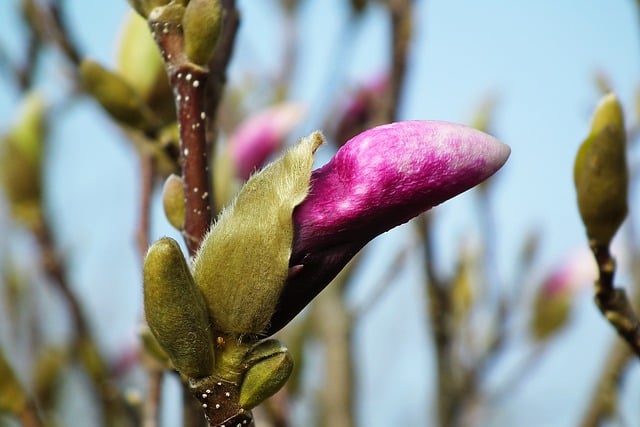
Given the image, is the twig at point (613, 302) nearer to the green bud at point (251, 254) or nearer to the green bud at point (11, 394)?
the green bud at point (251, 254)

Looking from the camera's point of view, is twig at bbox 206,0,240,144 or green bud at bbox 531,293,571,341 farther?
green bud at bbox 531,293,571,341

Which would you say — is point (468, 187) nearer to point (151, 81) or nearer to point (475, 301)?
point (151, 81)

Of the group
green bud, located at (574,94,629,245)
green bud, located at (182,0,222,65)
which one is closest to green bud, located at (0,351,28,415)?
green bud, located at (182,0,222,65)

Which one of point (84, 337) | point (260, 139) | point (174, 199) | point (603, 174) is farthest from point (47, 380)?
point (603, 174)

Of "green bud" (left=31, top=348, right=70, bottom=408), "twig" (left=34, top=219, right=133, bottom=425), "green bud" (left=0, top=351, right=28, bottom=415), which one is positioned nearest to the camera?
"green bud" (left=0, top=351, right=28, bottom=415)

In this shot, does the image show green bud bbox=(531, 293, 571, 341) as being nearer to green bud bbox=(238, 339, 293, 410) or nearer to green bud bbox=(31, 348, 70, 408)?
green bud bbox=(31, 348, 70, 408)

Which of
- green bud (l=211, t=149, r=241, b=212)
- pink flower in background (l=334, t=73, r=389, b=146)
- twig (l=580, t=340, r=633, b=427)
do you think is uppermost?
green bud (l=211, t=149, r=241, b=212)
